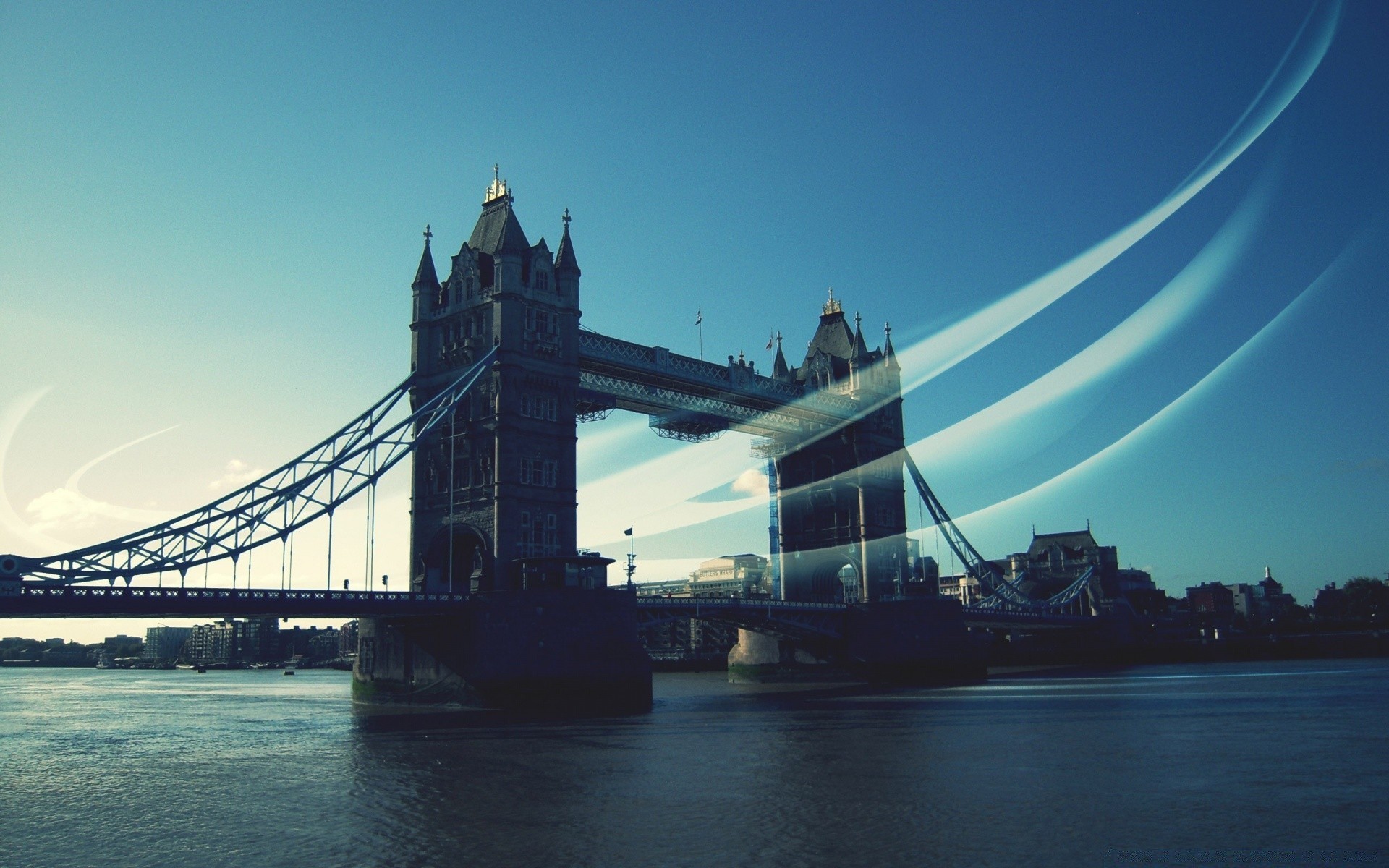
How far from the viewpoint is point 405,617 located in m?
63.2

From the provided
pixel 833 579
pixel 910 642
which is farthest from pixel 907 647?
pixel 833 579

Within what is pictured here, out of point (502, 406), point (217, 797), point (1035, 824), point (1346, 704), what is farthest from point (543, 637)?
point (1346, 704)

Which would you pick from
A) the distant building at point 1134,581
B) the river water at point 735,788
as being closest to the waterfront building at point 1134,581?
the distant building at point 1134,581

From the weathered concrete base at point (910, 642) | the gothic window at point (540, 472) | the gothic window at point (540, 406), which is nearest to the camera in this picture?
the gothic window at point (540, 472)

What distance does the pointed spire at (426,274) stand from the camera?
241 feet

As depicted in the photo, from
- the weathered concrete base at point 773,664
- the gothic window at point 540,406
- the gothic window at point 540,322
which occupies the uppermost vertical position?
the gothic window at point 540,322

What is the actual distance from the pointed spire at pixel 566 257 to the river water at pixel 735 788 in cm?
3066

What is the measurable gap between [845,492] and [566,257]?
37.4 metres

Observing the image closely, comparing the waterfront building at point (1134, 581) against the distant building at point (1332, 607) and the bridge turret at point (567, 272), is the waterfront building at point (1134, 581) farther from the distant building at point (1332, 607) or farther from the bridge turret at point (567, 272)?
the bridge turret at point (567, 272)

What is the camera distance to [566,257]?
241 ft

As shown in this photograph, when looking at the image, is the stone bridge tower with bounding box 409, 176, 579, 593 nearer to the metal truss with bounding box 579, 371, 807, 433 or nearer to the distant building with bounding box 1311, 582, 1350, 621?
the metal truss with bounding box 579, 371, 807, 433

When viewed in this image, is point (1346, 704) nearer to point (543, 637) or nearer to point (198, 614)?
point (543, 637)

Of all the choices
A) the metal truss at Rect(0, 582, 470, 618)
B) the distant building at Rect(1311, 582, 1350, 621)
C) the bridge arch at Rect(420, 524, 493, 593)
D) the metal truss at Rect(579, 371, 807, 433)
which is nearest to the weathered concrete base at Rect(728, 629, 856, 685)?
the metal truss at Rect(579, 371, 807, 433)

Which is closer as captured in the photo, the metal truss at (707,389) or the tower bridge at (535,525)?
the tower bridge at (535,525)
